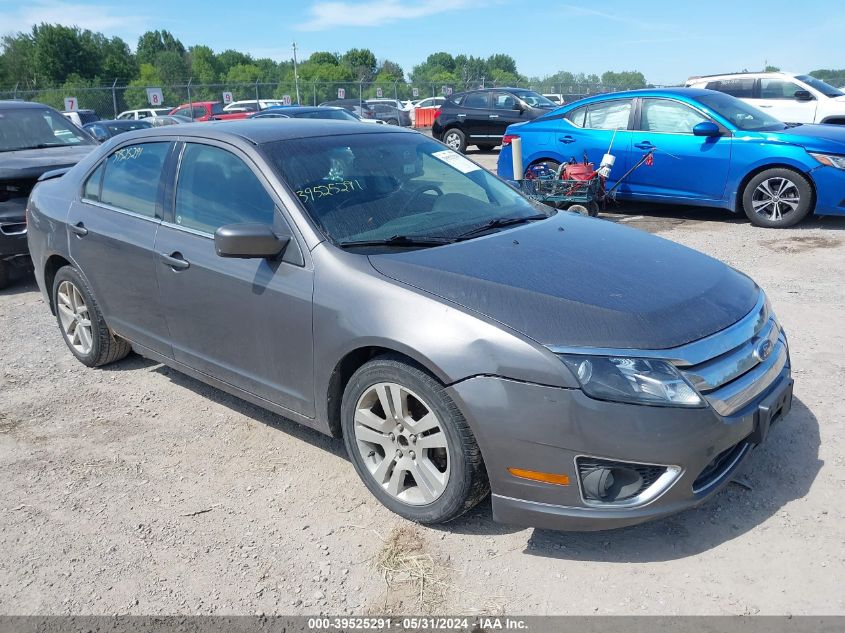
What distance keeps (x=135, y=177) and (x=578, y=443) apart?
10.4 feet

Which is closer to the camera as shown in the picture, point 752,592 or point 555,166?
point 752,592

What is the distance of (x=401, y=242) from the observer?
3350 mm

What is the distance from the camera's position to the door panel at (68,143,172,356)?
13.6 ft

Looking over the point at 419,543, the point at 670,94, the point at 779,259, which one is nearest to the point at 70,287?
the point at 419,543

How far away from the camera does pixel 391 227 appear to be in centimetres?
348

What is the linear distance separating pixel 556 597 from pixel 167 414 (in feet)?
8.79

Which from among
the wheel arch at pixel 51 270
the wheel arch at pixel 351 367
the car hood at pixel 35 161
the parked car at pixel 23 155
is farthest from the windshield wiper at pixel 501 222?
the car hood at pixel 35 161

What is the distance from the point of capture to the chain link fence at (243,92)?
31812mm

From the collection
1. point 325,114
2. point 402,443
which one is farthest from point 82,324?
point 325,114

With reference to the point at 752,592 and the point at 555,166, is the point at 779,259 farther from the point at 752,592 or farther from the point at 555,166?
the point at 752,592

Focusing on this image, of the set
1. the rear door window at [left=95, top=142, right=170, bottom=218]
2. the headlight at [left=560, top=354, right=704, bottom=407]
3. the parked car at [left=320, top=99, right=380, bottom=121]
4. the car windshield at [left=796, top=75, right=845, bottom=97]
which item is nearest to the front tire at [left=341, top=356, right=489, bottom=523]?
the headlight at [left=560, top=354, right=704, bottom=407]

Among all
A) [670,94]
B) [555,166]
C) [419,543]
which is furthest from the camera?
[555,166]

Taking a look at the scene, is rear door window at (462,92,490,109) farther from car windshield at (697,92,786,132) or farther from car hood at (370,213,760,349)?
car hood at (370,213,760,349)

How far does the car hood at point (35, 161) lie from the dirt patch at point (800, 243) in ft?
24.1
